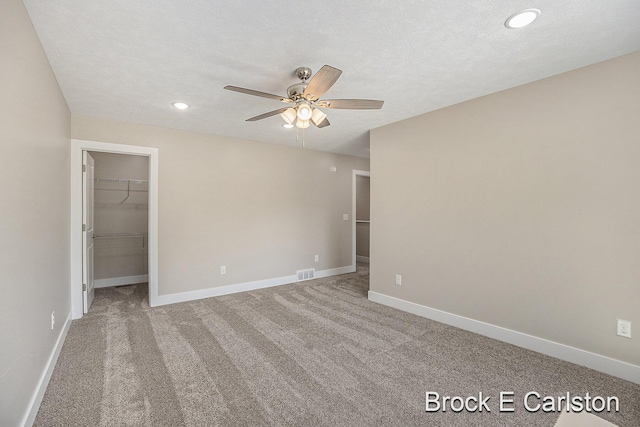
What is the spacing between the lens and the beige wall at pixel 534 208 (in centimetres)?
221

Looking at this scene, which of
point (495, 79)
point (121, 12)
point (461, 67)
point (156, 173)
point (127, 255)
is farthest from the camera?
point (127, 255)

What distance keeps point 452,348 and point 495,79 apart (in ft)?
7.99

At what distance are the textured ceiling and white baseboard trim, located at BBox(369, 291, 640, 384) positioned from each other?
2304mm

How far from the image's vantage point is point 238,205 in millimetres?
4602

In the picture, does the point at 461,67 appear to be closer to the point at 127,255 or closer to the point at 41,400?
the point at 41,400

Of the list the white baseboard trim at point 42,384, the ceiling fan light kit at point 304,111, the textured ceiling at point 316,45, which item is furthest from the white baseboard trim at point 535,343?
the white baseboard trim at point 42,384

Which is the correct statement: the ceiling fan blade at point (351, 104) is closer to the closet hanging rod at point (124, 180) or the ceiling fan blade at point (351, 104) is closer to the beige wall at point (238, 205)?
the beige wall at point (238, 205)

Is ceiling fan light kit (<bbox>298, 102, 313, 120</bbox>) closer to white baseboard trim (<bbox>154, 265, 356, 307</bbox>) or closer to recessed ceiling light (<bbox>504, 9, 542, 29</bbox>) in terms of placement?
recessed ceiling light (<bbox>504, 9, 542, 29</bbox>)

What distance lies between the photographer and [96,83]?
2.61 meters

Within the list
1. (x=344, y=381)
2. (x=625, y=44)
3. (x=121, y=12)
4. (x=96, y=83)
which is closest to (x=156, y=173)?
(x=96, y=83)

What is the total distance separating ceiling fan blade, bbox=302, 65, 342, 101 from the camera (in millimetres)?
1866

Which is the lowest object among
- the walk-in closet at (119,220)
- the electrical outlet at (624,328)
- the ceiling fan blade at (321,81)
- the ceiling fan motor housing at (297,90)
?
the electrical outlet at (624,328)

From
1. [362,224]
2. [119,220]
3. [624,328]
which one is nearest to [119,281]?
[119,220]

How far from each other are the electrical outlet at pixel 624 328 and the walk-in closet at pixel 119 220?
608 centimetres
